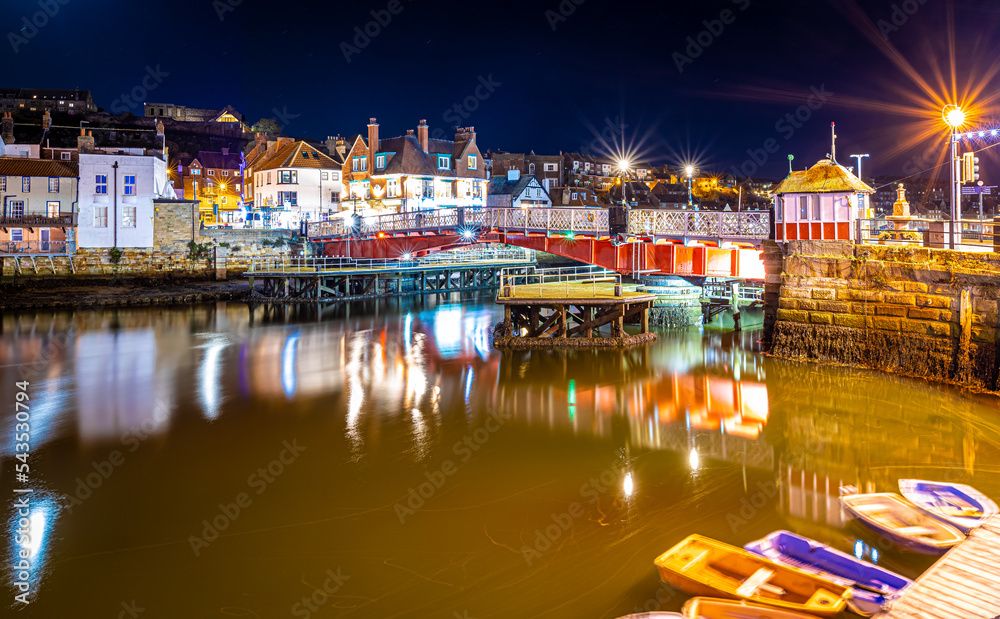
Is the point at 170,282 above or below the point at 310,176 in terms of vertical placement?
below

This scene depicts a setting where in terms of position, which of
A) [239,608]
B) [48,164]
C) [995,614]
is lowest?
[239,608]

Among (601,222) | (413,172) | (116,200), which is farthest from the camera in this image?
(413,172)

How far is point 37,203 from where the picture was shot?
49.3m

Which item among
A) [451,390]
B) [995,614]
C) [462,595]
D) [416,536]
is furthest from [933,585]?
[451,390]

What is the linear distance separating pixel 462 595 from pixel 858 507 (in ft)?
22.9

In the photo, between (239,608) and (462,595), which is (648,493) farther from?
(239,608)

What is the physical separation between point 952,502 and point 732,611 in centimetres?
562

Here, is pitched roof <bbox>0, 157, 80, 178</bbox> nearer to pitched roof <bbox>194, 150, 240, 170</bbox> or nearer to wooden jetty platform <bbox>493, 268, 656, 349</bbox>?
pitched roof <bbox>194, 150, 240, 170</bbox>

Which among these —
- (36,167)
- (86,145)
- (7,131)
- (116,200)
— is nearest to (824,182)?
(116,200)

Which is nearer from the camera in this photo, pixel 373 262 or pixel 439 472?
pixel 439 472

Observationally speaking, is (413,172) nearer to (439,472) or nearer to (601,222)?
(601,222)

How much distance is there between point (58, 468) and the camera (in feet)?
46.1

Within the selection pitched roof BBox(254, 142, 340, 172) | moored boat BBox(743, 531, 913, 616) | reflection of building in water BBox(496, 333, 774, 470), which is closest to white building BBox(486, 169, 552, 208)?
pitched roof BBox(254, 142, 340, 172)

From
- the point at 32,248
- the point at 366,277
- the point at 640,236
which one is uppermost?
the point at 32,248
